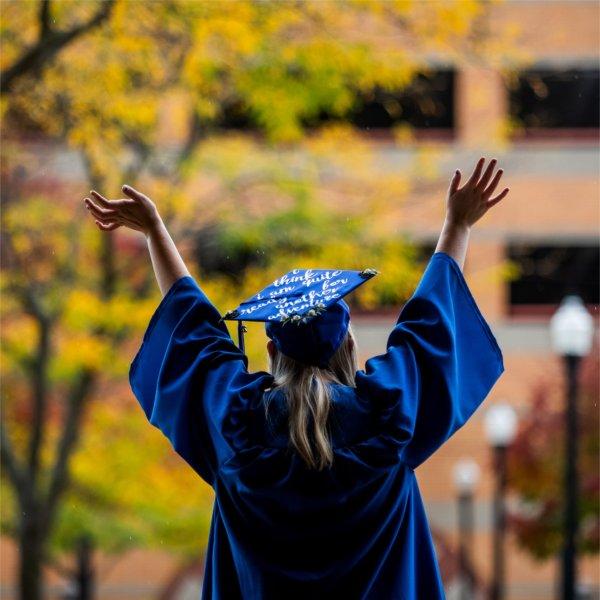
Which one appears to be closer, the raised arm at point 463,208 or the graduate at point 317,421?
the graduate at point 317,421

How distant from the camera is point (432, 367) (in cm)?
260

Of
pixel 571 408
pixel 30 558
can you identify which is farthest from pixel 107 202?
pixel 30 558

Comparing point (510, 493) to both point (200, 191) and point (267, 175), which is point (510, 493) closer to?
point (200, 191)

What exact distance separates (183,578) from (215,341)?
65.4ft

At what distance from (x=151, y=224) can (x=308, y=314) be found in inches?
19.2

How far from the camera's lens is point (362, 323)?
21547mm

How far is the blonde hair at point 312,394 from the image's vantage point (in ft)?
8.06

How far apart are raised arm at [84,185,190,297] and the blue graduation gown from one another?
0.32 feet

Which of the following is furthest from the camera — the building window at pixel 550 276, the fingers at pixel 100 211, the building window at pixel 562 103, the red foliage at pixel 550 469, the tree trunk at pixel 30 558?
the building window at pixel 550 276

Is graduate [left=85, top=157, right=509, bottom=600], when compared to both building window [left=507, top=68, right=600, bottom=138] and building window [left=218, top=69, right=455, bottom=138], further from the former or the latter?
building window [left=507, top=68, right=600, bottom=138]

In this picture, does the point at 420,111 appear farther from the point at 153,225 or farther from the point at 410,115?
the point at 153,225

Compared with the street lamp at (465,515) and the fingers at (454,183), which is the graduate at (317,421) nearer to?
the fingers at (454,183)

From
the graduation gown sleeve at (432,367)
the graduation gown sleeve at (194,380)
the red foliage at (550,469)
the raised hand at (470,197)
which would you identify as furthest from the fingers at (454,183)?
the red foliage at (550,469)

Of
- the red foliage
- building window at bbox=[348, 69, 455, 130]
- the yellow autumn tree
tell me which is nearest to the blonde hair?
the yellow autumn tree
